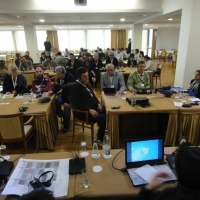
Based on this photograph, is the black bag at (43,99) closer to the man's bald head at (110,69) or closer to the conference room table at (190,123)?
the man's bald head at (110,69)

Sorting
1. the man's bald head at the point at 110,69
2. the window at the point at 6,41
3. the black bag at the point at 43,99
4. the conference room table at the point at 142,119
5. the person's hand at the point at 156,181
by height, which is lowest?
the conference room table at the point at 142,119

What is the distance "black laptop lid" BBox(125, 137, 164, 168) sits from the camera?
1475mm

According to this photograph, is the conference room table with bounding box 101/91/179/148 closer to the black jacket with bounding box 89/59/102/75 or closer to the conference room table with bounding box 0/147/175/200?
the conference room table with bounding box 0/147/175/200

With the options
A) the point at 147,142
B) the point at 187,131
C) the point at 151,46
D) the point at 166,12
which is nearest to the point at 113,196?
the point at 147,142

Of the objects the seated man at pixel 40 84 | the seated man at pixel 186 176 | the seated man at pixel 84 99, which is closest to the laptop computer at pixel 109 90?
the seated man at pixel 84 99

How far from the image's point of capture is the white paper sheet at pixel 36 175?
1.30m

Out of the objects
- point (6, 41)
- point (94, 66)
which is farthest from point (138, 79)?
point (6, 41)

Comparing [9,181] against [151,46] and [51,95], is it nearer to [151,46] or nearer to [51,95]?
[51,95]

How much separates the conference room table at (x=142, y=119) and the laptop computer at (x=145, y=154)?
1203 mm

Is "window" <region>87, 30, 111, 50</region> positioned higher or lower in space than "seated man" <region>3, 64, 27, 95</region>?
higher

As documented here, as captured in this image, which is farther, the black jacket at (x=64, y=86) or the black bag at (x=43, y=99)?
the black jacket at (x=64, y=86)

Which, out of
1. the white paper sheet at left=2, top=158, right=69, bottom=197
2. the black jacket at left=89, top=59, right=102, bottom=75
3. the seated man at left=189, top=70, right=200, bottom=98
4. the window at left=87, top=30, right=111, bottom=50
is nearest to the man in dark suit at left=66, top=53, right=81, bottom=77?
the black jacket at left=89, top=59, right=102, bottom=75

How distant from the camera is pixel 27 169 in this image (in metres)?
1.53

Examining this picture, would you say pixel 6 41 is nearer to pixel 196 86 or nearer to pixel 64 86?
pixel 64 86
